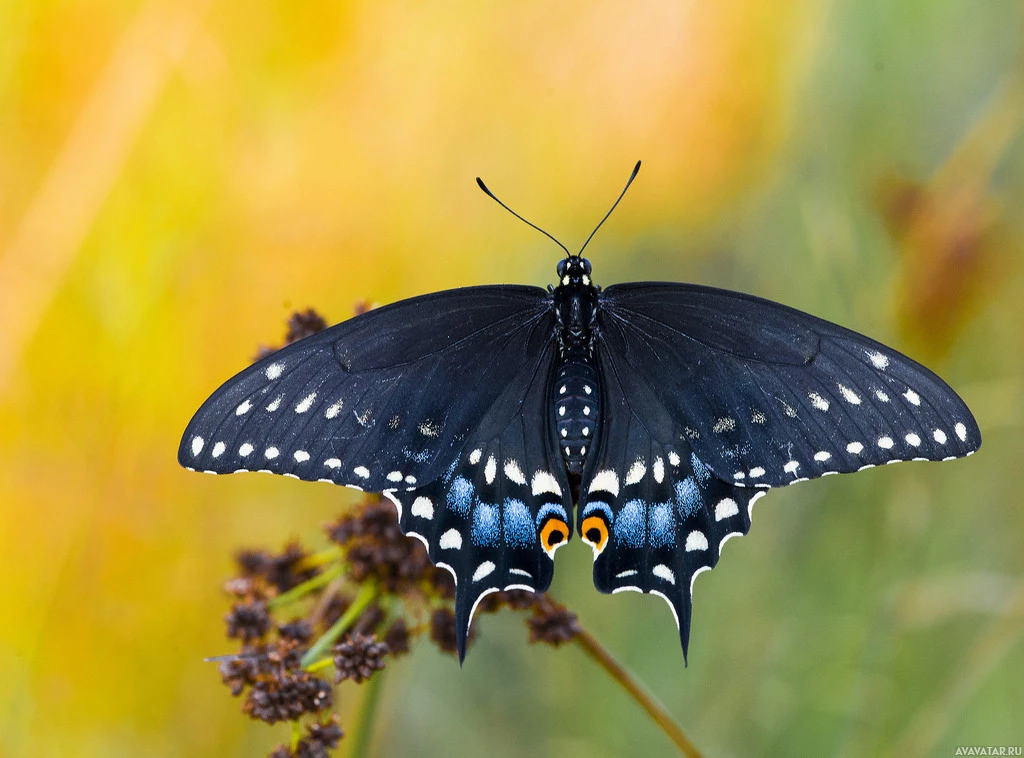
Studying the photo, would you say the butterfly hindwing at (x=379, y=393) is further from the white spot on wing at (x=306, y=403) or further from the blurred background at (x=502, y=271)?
the blurred background at (x=502, y=271)

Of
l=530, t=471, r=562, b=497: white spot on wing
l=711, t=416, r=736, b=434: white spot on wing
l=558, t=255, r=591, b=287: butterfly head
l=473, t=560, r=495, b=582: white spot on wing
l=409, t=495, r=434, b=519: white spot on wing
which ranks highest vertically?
l=558, t=255, r=591, b=287: butterfly head

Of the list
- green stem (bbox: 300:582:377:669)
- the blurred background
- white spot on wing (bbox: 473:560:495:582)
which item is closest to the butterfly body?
white spot on wing (bbox: 473:560:495:582)

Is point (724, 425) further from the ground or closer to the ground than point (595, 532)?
further from the ground

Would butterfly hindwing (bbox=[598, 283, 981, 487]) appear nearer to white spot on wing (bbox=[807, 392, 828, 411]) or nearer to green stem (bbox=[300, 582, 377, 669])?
white spot on wing (bbox=[807, 392, 828, 411])

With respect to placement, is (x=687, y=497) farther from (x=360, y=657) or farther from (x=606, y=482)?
(x=360, y=657)

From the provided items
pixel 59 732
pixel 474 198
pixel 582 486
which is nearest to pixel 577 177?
pixel 474 198

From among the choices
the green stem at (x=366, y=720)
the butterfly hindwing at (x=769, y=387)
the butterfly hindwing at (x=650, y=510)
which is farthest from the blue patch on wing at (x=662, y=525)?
the green stem at (x=366, y=720)

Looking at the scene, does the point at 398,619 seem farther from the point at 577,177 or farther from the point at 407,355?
the point at 577,177

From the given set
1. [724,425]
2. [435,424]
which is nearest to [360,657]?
[435,424]
